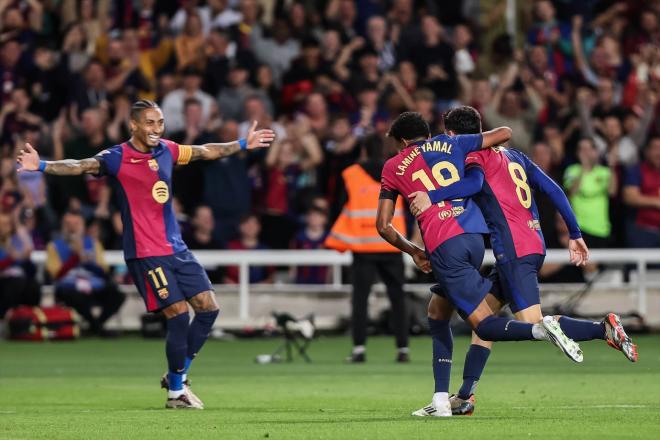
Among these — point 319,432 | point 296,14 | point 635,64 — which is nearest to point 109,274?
point 296,14

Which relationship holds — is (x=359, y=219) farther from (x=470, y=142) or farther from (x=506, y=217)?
(x=470, y=142)

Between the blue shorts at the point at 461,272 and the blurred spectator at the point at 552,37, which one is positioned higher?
the blurred spectator at the point at 552,37

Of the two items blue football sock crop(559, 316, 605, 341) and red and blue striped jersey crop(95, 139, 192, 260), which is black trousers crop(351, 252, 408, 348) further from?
blue football sock crop(559, 316, 605, 341)

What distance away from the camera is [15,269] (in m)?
21.5

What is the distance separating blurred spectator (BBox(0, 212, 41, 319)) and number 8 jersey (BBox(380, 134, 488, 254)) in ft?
37.3

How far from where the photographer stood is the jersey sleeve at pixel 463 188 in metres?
11.0

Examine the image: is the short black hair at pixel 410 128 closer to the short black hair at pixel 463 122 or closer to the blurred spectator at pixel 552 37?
the short black hair at pixel 463 122

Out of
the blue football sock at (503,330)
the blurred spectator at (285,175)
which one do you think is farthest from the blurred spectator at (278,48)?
the blue football sock at (503,330)

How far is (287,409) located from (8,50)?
12970 mm

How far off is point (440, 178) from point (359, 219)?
6.44m

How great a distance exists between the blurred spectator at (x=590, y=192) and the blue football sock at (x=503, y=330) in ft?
36.4

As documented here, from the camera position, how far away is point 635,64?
24000mm

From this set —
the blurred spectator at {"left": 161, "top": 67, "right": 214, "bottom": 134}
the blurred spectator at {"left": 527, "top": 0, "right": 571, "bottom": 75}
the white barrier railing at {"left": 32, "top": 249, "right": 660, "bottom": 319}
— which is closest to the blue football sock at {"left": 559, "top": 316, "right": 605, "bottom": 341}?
the white barrier railing at {"left": 32, "top": 249, "right": 660, "bottom": 319}

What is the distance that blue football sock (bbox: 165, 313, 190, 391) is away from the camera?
12.6m
